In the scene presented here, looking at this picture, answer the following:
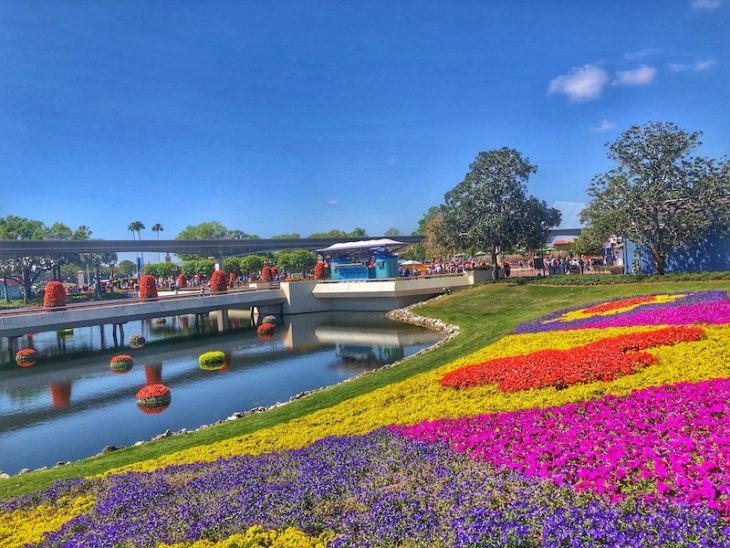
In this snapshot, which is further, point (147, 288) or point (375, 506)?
point (147, 288)

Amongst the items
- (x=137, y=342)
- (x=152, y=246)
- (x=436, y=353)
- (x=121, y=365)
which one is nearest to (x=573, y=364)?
(x=436, y=353)

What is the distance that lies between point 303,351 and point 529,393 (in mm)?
20413

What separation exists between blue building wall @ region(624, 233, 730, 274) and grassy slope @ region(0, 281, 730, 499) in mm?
7165

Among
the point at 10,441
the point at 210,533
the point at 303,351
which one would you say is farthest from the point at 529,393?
the point at 303,351

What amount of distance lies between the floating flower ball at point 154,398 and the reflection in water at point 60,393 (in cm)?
330

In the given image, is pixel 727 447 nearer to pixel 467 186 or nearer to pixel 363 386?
pixel 363 386

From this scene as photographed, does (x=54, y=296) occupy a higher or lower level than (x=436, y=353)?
higher

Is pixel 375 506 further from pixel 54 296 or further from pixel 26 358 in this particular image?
pixel 54 296

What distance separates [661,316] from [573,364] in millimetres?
7010

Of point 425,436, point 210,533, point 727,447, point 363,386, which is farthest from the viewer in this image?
point 363,386

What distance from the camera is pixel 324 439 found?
380 inches

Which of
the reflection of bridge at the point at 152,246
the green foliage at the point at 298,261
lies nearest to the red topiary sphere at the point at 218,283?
the reflection of bridge at the point at 152,246

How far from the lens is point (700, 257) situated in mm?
34094

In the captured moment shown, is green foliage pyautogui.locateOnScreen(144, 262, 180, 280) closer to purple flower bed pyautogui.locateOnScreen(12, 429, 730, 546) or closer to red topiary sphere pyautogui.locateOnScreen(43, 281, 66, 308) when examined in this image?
red topiary sphere pyautogui.locateOnScreen(43, 281, 66, 308)
